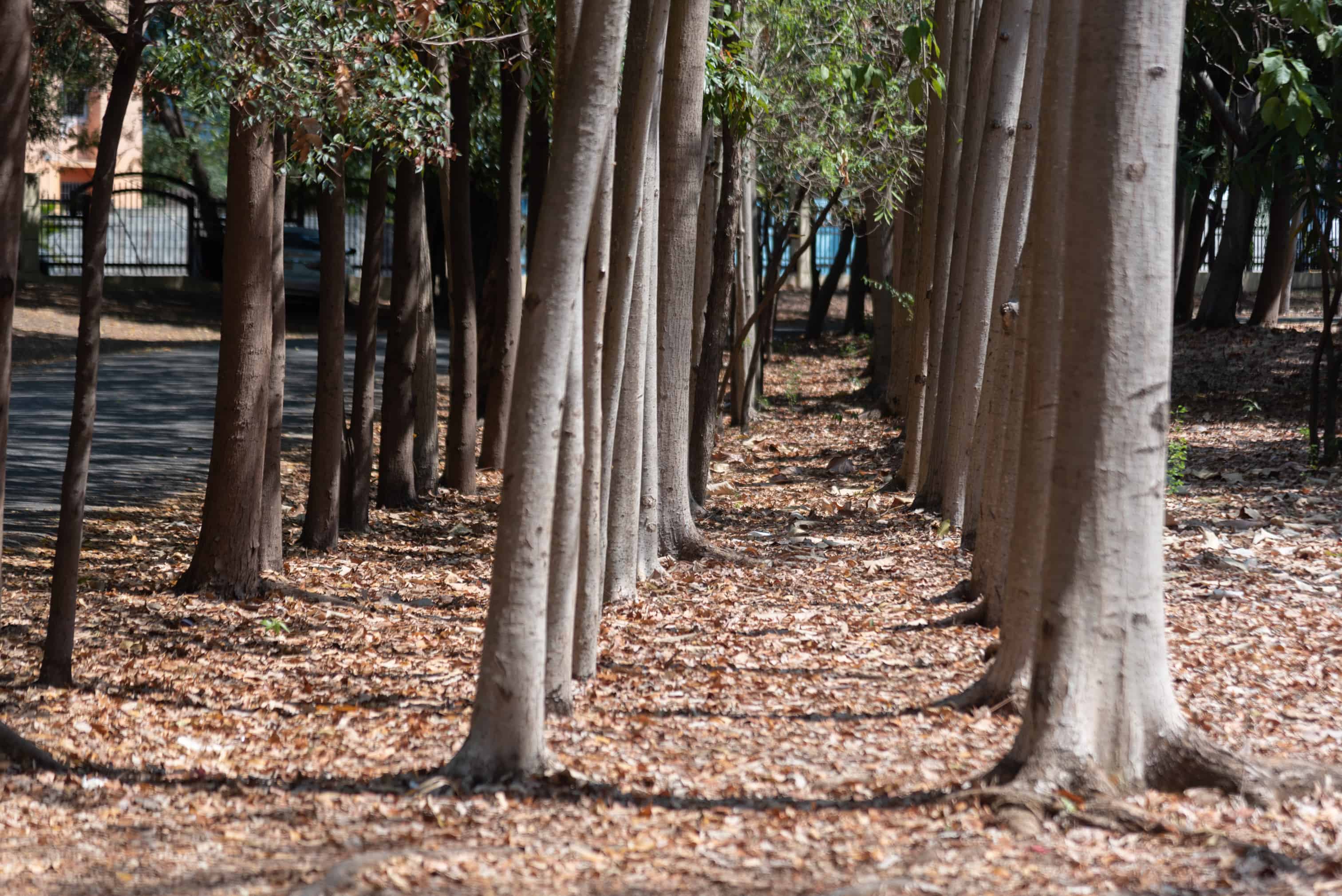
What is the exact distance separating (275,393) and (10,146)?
318 centimetres

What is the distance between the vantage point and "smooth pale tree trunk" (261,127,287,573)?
7992mm

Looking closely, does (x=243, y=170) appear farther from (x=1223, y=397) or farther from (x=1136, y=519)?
(x=1223, y=397)

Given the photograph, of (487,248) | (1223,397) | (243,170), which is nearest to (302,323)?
(487,248)

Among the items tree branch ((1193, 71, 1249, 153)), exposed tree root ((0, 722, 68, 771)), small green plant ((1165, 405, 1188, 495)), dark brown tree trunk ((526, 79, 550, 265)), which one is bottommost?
exposed tree root ((0, 722, 68, 771))

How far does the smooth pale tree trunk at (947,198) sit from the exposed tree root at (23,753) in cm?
736

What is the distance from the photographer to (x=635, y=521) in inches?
293

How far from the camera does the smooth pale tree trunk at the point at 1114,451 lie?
4082 millimetres

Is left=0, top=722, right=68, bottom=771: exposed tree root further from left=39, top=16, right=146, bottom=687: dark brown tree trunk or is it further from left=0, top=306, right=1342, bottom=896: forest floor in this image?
left=39, top=16, right=146, bottom=687: dark brown tree trunk

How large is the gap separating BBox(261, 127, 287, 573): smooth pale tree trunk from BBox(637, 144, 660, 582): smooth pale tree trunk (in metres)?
2.41

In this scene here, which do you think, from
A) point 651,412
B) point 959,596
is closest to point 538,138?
point 651,412

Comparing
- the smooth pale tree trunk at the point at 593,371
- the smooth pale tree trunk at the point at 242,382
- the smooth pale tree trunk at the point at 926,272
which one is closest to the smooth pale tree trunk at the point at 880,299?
the smooth pale tree trunk at the point at 926,272

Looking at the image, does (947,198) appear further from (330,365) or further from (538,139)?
(330,365)

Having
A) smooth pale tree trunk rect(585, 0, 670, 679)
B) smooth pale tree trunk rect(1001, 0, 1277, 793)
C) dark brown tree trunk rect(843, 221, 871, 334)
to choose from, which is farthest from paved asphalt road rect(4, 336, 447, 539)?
dark brown tree trunk rect(843, 221, 871, 334)

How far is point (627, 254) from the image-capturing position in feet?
20.2
